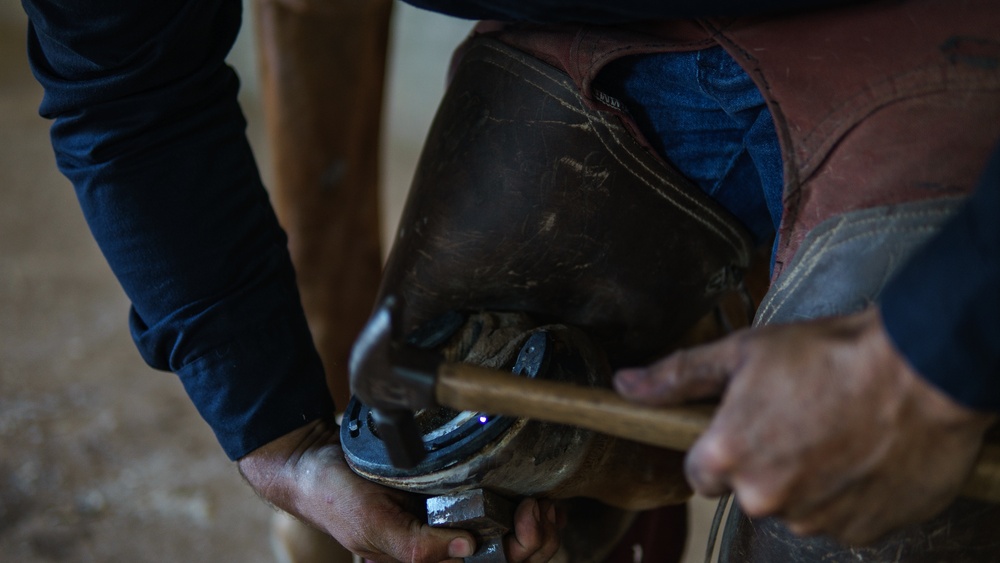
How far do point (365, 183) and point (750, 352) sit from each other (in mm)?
1118

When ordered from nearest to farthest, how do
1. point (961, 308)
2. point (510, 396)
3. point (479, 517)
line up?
point (961, 308)
point (510, 396)
point (479, 517)

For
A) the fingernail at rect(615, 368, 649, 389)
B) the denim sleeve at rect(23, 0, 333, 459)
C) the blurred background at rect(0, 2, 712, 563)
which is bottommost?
the blurred background at rect(0, 2, 712, 563)

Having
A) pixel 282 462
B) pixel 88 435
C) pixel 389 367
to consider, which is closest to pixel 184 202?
pixel 282 462

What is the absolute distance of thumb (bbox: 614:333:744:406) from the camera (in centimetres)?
49

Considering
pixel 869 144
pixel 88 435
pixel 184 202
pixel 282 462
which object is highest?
pixel 869 144

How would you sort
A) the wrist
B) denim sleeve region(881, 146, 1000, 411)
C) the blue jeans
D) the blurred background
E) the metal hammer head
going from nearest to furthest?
denim sleeve region(881, 146, 1000, 411)
the metal hammer head
the blue jeans
the wrist
the blurred background

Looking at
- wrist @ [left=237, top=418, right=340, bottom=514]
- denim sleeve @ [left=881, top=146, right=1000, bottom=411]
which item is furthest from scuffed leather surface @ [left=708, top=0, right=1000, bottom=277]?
wrist @ [left=237, top=418, right=340, bottom=514]

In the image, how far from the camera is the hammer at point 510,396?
1.68 feet

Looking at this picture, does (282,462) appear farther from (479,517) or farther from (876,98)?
(876,98)

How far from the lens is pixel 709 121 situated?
0.73m

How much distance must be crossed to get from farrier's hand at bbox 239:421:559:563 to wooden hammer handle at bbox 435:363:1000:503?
0.23 meters

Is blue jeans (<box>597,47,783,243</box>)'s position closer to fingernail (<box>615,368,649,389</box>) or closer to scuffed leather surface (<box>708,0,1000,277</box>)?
scuffed leather surface (<box>708,0,1000,277</box>)

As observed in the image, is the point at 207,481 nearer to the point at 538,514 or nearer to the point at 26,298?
the point at 26,298

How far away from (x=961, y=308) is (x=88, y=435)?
A: 156 cm
